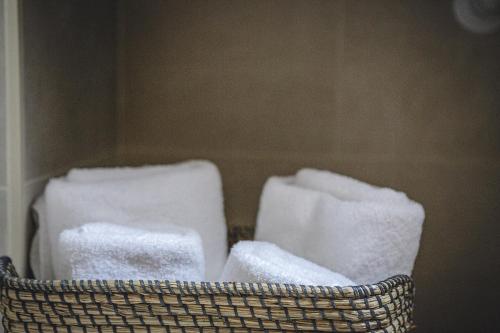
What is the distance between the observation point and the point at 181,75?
105 centimetres

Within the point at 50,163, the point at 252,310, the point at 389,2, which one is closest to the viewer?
the point at 252,310

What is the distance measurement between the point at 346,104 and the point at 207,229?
1.09ft

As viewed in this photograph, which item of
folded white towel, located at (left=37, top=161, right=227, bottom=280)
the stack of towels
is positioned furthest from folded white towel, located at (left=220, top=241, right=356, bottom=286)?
folded white towel, located at (left=37, top=161, right=227, bottom=280)

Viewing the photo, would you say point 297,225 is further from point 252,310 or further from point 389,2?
point 389,2

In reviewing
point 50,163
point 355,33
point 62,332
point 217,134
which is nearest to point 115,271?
point 62,332

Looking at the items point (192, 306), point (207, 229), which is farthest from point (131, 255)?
point (207, 229)

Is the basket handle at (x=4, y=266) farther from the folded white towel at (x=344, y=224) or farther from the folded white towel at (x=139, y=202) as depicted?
the folded white towel at (x=344, y=224)

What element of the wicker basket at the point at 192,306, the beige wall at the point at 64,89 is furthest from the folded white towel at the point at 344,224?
the beige wall at the point at 64,89

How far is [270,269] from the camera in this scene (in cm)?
61

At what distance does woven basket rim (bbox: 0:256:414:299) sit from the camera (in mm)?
552

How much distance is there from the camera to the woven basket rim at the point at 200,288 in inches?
21.7

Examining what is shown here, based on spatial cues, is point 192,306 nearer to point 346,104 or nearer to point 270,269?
point 270,269

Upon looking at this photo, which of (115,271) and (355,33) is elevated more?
(355,33)

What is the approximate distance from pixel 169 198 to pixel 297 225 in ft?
0.61
